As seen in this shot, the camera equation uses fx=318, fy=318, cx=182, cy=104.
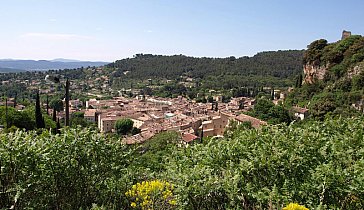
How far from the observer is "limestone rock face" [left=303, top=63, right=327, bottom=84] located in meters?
40.1

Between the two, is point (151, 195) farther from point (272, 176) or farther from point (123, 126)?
point (123, 126)

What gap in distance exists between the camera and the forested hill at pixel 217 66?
10056cm

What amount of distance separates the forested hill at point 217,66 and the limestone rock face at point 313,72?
48.7 m

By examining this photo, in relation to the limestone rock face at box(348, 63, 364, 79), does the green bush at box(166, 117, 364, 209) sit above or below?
below

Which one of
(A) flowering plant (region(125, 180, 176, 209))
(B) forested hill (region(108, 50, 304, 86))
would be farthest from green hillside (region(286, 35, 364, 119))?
(B) forested hill (region(108, 50, 304, 86))

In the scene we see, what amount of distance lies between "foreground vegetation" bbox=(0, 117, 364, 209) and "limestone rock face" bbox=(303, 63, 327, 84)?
38.3 metres

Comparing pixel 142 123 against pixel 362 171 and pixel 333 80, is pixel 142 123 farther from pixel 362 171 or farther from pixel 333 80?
pixel 362 171

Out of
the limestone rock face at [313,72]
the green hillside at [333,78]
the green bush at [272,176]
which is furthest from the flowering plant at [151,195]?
the limestone rock face at [313,72]

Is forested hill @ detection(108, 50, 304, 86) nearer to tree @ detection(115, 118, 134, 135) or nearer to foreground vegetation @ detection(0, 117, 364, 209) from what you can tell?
tree @ detection(115, 118, 134, 135)

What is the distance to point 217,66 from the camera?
4761 inches

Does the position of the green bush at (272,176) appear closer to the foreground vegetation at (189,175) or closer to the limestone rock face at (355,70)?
the foreground vegetation at (189,175)

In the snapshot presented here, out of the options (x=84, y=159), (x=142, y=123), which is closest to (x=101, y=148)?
(x=84, y=159)

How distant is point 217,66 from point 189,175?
119 m

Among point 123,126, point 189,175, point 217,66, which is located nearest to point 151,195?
point 189,175
